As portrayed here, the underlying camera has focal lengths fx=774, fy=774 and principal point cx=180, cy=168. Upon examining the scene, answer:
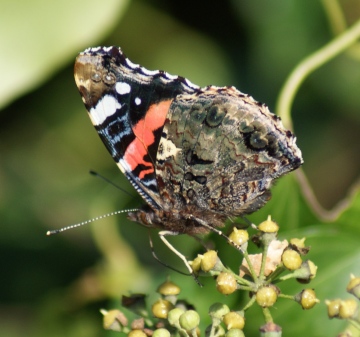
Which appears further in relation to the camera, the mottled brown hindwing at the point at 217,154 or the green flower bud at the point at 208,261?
the mottled brown hindwing at the point at 217,154

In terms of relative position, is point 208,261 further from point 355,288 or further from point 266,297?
point 355,288

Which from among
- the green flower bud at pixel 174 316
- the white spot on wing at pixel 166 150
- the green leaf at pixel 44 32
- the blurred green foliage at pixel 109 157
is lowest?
the blurred green foliage at pixel 109 157

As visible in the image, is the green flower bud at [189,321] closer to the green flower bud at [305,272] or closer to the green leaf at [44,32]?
the green flower bud at [305,272]

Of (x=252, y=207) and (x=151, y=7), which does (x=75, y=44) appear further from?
(x=252, y=207)

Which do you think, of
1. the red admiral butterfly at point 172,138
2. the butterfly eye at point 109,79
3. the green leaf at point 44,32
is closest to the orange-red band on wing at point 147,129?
the red admiral butterfly at point 172,138

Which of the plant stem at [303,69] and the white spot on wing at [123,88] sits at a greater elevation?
the white spot on wing at [123,88]

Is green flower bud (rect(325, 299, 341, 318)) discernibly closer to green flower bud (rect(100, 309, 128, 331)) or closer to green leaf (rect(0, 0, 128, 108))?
green flower bud (rect(100, 309, 128, 331))

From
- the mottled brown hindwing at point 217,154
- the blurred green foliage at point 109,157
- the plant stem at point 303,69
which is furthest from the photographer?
the blurred green foliage at point 109,157
